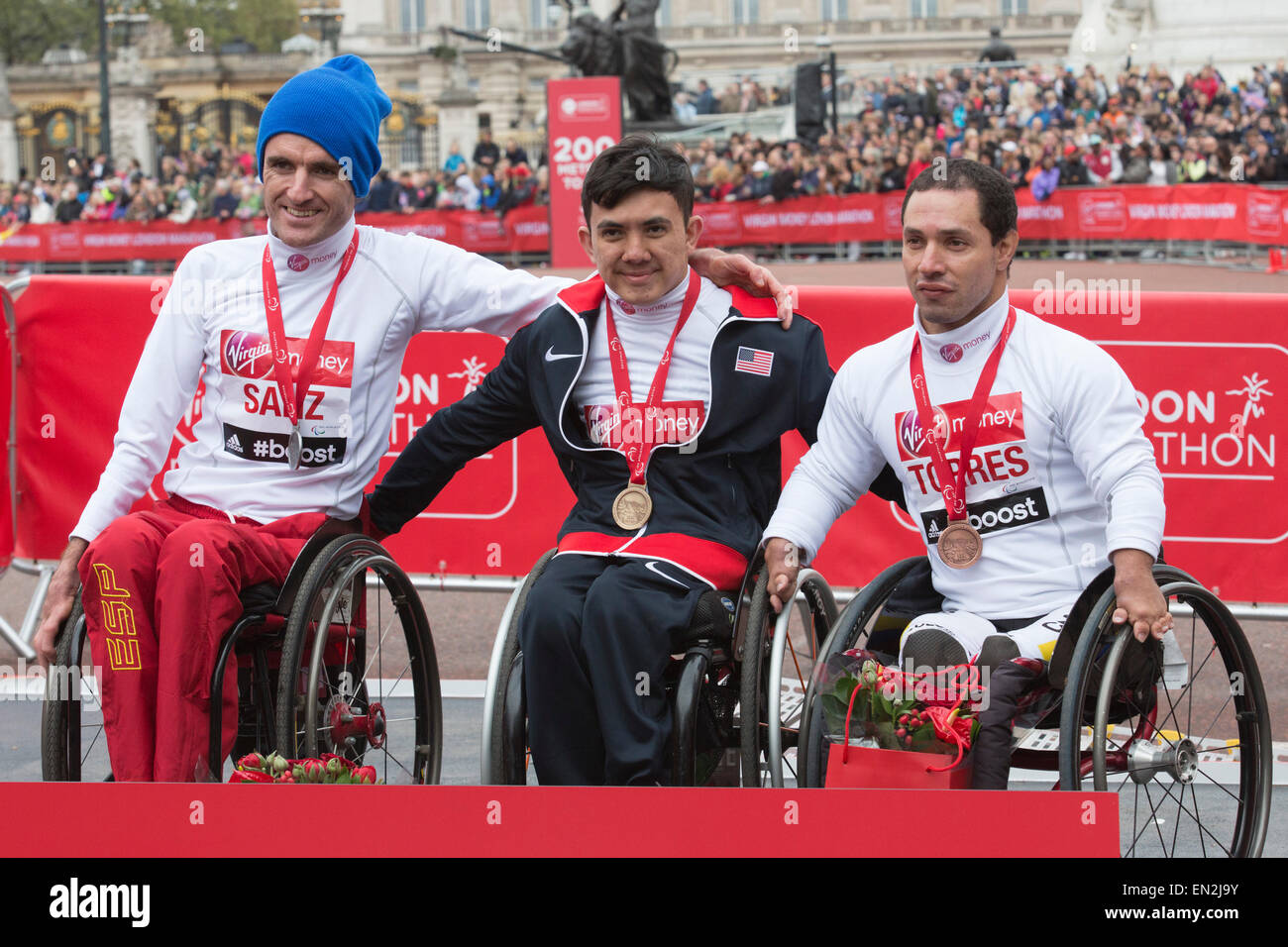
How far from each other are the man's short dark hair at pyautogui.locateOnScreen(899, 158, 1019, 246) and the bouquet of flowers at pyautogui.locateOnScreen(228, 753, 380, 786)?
1.78 m

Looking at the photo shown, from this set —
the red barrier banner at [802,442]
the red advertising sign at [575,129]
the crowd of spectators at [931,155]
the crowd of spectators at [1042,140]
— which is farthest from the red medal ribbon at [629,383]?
the crowd of spectators at [1042,140]

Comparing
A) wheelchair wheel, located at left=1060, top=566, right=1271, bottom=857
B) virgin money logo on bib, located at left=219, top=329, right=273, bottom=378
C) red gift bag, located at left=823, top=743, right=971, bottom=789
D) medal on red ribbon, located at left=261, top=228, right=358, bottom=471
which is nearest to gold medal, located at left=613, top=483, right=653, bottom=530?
red gift bag, located at left=823, top=743, right=971, bottom=789

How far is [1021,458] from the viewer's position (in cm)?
383

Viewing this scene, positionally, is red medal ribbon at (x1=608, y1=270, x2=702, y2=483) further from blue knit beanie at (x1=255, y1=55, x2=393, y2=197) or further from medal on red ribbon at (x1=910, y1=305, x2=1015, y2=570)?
blue knit beanie at (x1=255, y1=55, x2=393, y2=197)

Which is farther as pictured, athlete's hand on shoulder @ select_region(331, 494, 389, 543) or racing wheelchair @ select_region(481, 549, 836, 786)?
athlete's hand on shoulder @ select_region(331, 494, 389, 543)

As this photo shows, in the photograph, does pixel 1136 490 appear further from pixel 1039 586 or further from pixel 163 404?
pixel 163 404

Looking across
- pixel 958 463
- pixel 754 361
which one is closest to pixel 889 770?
pixel 958 463

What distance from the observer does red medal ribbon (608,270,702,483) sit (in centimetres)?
411

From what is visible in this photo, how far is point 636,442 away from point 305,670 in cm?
97

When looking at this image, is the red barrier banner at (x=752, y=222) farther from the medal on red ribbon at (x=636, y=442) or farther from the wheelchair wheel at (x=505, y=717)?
the wheelchair wheel at (x=505, y=717)

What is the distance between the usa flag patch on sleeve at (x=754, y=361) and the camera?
4.14 meters

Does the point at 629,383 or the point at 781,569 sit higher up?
the point at 629,383

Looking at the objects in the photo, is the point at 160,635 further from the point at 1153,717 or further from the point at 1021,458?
the point at 1153,717

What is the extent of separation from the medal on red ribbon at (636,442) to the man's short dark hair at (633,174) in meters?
0.34
